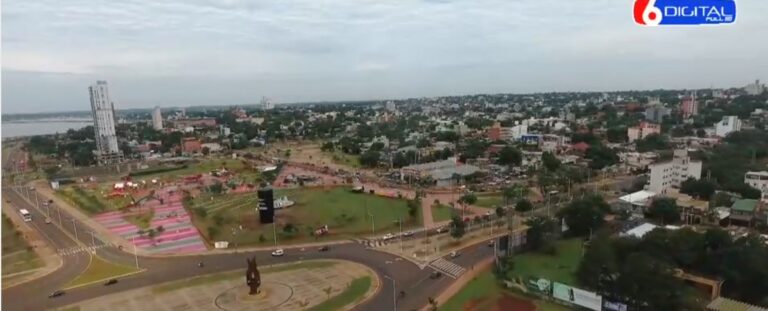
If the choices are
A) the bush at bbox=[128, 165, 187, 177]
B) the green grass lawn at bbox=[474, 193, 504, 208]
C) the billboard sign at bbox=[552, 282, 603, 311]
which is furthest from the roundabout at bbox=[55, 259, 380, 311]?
the bush at bbox=[128, 165, 187, 177]

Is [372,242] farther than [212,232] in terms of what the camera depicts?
No

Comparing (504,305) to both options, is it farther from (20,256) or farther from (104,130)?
(104,130)

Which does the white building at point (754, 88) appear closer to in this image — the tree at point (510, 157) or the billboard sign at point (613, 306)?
the tree at point (510, 157)

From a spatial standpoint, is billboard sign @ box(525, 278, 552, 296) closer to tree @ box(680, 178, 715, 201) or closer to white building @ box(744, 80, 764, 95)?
tree @ box(680, 178, 715, 201)

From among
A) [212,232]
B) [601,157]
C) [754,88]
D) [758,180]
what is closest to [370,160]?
[601,157]

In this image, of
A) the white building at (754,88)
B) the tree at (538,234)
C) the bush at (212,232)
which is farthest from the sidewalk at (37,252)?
the white building at (754,88)

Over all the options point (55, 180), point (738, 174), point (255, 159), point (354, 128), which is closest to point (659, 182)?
point (738, 174)

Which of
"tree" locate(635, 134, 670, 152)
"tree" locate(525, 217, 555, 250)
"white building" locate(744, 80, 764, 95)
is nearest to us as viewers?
"tree" locate(525, 217, 555, 250)

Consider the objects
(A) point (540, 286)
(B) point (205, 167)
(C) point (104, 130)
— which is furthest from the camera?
(C) point (104, 130)
